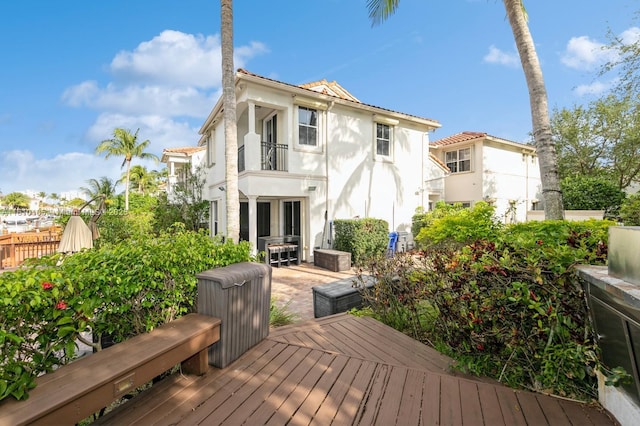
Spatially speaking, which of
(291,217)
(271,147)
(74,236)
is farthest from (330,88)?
(74,236)

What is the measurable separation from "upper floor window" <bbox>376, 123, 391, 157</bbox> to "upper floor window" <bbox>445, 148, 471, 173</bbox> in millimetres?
7183

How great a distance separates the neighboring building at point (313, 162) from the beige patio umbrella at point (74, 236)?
4.96 m

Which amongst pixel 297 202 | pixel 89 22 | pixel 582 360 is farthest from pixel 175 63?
pixel 582 360

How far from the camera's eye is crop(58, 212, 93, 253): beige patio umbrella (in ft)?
18.2

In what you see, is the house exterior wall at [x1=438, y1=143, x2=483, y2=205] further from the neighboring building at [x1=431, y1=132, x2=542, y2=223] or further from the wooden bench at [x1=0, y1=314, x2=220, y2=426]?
the wooden bench at [x1=0, y1=314, x2=220, y2=426]

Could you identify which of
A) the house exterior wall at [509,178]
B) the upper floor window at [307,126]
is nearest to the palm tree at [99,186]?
the upper floor window at [307,126]

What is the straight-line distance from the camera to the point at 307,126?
11.7 m

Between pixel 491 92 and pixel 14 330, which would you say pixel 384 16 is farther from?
pixel 14 330

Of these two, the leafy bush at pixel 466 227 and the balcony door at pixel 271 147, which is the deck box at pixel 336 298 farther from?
the balcony door at pixel 271 147

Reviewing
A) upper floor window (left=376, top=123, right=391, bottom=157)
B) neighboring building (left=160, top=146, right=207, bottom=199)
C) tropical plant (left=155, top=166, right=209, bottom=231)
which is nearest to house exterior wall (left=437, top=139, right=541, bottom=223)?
upper floor window (left=376, top=123, right=391, bottom=157)

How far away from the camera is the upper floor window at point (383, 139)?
13.8 metres

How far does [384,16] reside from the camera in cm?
797

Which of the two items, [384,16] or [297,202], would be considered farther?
[297,202]

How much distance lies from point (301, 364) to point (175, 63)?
41.0 ft
